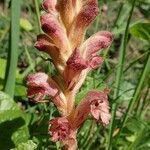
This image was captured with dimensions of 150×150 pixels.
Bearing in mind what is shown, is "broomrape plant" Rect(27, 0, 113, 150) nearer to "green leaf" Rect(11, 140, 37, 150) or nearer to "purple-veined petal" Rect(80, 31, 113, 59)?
"purple-veined petal" Rect(80, 31, 113, 59)

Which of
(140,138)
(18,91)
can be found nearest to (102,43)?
(140,138)

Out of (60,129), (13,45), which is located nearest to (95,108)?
(60,129)

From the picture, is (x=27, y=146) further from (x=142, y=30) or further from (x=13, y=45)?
(x=142, y=30)

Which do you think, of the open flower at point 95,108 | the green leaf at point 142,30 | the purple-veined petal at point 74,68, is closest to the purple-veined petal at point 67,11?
the purple-veined petal at point 74,68

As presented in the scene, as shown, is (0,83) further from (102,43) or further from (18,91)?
(102,43)

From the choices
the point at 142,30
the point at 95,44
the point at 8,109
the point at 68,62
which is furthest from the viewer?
the point at 142,30

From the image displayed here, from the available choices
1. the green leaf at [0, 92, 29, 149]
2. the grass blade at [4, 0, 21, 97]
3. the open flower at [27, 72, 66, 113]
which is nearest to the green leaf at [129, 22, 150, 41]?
the grass blade at [4, 0, 21, 97]
